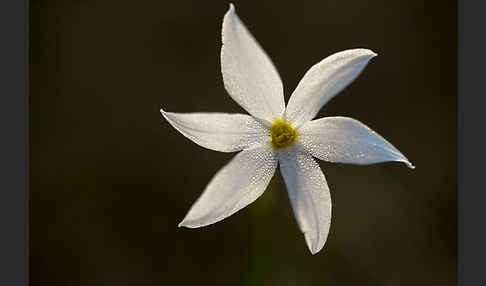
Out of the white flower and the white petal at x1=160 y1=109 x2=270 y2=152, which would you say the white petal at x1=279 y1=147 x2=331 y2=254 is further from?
the white petal at x1=160 y1=109 x2=270 y2=152

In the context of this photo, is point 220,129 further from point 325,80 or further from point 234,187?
point 325,80

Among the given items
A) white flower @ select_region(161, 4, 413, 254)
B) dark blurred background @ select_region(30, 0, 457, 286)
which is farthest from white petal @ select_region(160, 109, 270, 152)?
dark blurred background @ select_region(30, 0, 457, 286)

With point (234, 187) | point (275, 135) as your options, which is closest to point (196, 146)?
point (275, 135)

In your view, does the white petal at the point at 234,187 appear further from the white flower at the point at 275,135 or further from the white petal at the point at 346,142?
the white petal at the point at 346,142

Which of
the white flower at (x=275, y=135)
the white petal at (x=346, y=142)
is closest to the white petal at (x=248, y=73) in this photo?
the white flower at (x=275, y=135)

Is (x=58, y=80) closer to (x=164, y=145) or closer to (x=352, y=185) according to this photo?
(x=164, y=145)

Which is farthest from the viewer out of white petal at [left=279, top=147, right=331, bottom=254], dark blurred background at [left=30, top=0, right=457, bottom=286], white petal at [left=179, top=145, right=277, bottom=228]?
dark blurred background at [left=30, top=0, right=457, bottom=286]

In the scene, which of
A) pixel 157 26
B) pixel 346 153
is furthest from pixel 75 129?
pixel 346 153
